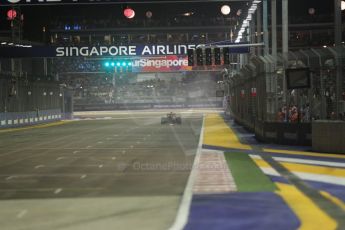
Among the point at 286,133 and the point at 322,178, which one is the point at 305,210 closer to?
the point at 322,178

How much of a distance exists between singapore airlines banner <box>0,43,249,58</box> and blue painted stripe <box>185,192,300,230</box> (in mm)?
30474

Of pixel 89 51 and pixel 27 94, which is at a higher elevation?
pixel 89 51

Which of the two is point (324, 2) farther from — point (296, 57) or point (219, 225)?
point (219, 225)

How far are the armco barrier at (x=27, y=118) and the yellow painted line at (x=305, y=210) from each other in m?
35.1

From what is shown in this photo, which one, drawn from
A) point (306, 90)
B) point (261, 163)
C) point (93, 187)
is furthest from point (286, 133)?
point (93, 187)

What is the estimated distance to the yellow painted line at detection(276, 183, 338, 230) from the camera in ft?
27.3

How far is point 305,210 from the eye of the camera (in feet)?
31.0

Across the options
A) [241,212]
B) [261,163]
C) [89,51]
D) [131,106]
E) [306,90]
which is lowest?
[261,163]

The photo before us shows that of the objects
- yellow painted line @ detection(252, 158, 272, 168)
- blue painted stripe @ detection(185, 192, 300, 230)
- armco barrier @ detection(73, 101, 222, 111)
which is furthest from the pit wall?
armco barrier @ detection(73, 101, 222, 111)

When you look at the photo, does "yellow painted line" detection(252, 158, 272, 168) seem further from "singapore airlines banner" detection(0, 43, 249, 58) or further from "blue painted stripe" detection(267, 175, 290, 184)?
"singapore airlines banner" detection(0, 43, 249, 58)

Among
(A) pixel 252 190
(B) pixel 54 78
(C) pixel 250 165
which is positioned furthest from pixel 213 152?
(B) pixel 54 78

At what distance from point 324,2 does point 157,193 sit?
223 ft

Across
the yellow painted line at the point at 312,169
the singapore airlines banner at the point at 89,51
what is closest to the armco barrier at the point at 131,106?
the singapore airlines banner at the point at 89,51

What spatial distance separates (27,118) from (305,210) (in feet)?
140
